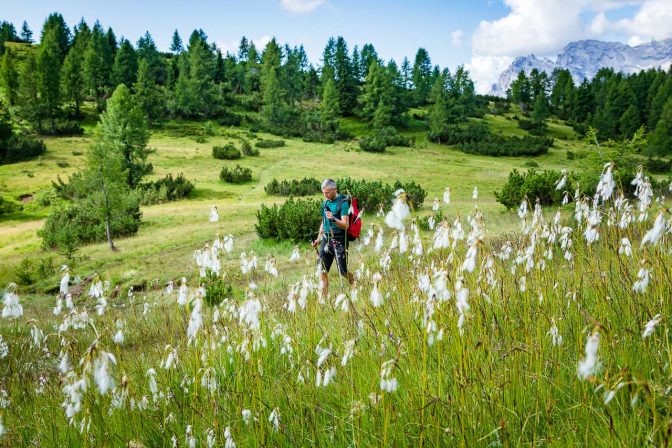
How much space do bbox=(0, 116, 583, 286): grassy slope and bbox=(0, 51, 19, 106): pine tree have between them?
1312cm

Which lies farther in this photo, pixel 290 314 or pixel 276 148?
pixel 276 148

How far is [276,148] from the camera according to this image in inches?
1821

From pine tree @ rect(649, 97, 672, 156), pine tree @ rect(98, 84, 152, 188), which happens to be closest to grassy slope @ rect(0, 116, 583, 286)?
pine tree @ rect(98, 84, 152, 188)

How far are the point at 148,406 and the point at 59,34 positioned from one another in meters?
108

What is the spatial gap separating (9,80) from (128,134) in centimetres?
3621

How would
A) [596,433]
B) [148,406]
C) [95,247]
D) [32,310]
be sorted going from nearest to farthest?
[596,433]
[148,406]
[32,310]
[95,247]

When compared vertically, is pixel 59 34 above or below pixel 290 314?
above

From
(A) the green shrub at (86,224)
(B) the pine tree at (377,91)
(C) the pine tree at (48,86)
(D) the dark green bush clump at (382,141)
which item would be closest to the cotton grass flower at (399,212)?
(A) the green shrub at (86,224)

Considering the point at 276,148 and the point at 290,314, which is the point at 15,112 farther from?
the point at 290,314

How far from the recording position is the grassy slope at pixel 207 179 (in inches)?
668

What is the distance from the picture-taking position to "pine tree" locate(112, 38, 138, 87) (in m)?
65.7

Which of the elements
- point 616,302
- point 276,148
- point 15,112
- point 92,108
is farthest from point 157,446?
point 92,108

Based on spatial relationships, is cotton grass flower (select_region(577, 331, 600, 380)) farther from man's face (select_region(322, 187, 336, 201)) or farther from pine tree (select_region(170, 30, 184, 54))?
pine tree (select_region(170, 30, 184, 54))

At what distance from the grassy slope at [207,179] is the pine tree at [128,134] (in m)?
2.12
